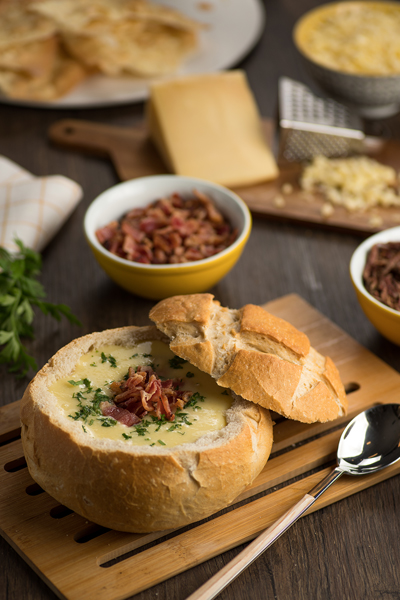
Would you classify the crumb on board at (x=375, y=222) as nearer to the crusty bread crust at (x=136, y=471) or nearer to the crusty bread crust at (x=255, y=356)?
the crusty bread crust at (x=255, y=356)

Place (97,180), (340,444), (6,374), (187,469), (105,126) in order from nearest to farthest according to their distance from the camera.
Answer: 1. (187,469)
2. (340,444)
3. (6,374)
4. (97,180)
5. (105,126)

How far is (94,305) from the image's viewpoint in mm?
2863

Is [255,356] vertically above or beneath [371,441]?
above

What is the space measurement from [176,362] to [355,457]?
28.0 inches

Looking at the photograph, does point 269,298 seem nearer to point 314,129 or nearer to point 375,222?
point 375,222

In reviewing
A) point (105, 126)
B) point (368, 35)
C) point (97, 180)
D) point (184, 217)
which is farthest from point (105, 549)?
point (368, 35)

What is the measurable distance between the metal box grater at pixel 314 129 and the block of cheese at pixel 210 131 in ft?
0.55

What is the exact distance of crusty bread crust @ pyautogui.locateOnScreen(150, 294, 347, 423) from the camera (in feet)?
6.41

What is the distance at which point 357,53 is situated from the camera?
3.70 metres

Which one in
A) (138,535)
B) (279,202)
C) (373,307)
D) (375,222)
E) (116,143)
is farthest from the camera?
(116,143)

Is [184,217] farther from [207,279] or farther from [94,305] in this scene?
[94,305]

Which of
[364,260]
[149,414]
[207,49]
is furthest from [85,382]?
[207,49]

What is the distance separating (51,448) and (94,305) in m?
1.15

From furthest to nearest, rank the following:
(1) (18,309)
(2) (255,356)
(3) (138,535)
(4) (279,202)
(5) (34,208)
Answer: (4) (279,202) → (5) (34,208) → (1) (18,309) → (2) (255,356) → (3) (138,535)
